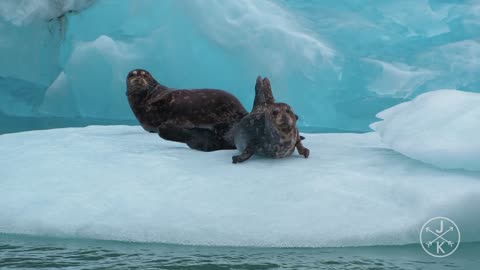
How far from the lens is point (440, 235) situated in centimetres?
321

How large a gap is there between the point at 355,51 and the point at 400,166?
7.55 metres

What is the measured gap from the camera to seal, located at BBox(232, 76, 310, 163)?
13.1 ft

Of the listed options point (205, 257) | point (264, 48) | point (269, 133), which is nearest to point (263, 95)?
point (269, 133)

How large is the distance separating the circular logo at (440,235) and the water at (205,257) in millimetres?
51

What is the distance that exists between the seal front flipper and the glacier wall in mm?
6596

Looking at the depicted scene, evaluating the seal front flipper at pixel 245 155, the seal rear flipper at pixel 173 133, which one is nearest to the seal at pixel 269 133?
the seal front flipper at pixel 245 155

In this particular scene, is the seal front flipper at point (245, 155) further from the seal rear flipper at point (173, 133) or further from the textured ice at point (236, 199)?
the seal rear flipper at point (173, 133)

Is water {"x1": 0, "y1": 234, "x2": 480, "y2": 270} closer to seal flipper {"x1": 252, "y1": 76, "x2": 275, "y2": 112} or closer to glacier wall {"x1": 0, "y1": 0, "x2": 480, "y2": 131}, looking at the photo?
seal flipper {"x1": 252, "y1": 76, "x2": 275, "y2": 112}

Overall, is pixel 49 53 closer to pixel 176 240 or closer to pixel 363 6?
pixel 363 6

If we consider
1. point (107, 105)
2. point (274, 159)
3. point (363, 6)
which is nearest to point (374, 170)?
point (274, 159)

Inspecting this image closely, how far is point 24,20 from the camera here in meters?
10.7

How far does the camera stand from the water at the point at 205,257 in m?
2.75

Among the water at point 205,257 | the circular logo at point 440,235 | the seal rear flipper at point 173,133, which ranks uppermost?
the seal rear flipper at point 173,133

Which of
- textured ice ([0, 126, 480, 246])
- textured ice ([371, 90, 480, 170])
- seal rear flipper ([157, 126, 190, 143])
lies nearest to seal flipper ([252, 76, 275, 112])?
textured ice ([0, 126, 480, 246])
